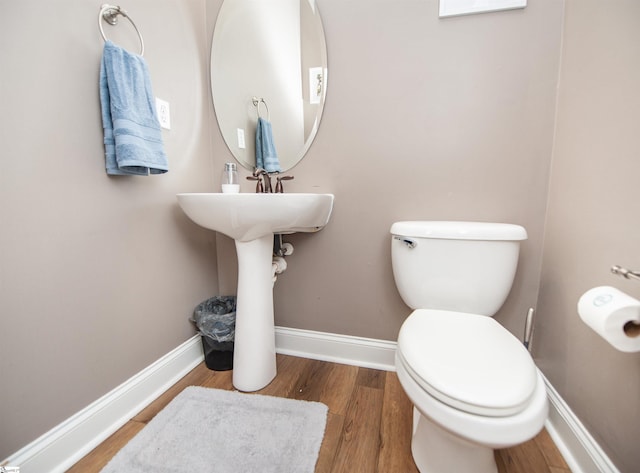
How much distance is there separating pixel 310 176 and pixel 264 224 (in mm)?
414

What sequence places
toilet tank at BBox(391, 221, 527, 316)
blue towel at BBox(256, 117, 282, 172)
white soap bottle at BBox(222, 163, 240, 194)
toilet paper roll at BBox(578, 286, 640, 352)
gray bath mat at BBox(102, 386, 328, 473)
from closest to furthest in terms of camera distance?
toilet paper roll at BBox(578, 286, 640, 352) < gray bath mat at BBox(102, 386, 328, 473) < toilet tank at BBox(391, 221, 527, 316) < white soap bottle at BBox(222, 163, 240, 194) < blue towel at BBox(256, 117, 282, 172)

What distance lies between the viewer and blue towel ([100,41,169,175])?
0.82 m

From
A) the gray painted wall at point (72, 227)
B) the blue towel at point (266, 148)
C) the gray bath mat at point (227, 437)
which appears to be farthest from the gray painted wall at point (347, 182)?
the gray bath mat at point (227, 437)

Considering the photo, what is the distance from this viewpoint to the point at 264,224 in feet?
3.06

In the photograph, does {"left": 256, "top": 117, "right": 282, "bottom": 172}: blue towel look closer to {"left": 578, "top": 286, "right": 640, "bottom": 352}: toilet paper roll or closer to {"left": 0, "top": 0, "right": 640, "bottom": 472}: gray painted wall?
{"left": 0, "top": 0, "right": 640, "bottom": 472}: gray painted wall

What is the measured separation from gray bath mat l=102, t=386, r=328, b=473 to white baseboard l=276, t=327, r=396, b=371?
1.01 feet

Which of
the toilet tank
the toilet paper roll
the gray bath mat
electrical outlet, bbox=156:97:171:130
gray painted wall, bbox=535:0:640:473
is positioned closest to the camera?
the toilet paper roll

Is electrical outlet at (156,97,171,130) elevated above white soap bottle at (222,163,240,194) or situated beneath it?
elevated above

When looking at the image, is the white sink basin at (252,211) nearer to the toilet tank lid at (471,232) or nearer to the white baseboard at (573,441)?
the toilet tank lid at (471,232)

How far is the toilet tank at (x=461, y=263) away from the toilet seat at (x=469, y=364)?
91mm

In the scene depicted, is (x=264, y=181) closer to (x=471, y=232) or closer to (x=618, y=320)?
(x=471, y=232)

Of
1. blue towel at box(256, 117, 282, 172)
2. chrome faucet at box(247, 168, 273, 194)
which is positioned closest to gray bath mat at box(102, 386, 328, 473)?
chrome faucet at box(247, 168, 273, 194)

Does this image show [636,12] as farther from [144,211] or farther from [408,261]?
[144,211]

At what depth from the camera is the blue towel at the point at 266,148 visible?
1.29 meters
